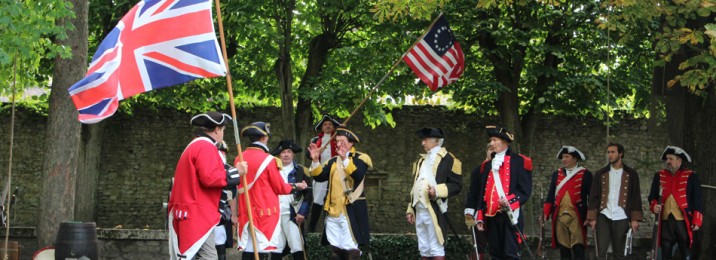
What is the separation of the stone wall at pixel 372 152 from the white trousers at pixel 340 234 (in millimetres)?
10971

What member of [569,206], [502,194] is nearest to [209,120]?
[502,194]

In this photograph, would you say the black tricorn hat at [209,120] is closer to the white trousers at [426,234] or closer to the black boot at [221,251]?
the black boot at [221,251]

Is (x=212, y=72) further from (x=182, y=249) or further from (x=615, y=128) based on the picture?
(x=615, y=128)

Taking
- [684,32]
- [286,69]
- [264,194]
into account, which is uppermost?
[286,69]

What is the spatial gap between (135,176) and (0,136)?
125 inches

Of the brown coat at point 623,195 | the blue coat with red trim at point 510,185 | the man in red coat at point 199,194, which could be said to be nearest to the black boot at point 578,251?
the brown coat at point 623,195

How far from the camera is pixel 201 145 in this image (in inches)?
378

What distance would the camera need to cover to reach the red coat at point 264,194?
11.3 meters

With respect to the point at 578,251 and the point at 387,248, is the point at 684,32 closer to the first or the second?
the point at 578,251

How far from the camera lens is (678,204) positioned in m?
13.9

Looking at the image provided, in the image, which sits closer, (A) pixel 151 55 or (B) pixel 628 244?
(A) pixel 151 55

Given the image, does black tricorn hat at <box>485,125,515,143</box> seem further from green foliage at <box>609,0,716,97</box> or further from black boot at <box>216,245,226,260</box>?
black boot at <box>216,245,226,260</box>

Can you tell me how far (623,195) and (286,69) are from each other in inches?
349

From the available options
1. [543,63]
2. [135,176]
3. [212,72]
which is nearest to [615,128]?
[543,63]
